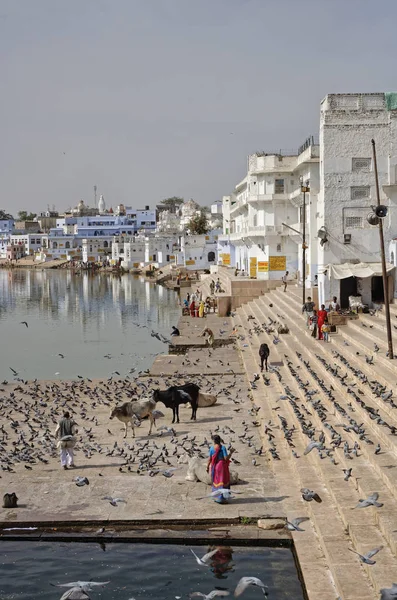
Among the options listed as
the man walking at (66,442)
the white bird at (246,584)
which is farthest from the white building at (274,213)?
the white bird at (246,584)

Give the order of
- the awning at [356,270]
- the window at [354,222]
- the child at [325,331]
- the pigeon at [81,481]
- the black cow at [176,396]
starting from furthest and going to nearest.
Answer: the window at [354,222] → the awning at [356,270] → the child at [325,331] → the black cow at [176,396] → the pigeon at [81,481]

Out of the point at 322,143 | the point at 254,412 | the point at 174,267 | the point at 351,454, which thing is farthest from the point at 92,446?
the point at 174,267

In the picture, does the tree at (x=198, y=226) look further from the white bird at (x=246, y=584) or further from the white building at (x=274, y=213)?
the white bird at (x=246, y=584)

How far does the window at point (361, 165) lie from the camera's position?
25.9 m

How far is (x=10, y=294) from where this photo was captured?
75562 mm

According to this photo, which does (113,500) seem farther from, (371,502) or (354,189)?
(354,189)

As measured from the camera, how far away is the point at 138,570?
9562mm

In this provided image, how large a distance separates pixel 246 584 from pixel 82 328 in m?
35.8

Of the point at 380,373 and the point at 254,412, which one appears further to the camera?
the point at 254,412

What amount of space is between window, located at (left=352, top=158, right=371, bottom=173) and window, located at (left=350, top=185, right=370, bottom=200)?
524 millimetres

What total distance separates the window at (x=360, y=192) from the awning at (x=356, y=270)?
7.67ft

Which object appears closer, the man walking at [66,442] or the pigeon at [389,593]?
the pigeon at [389,593]

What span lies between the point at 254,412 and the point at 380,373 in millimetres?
2836

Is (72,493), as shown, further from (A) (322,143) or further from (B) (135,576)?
(A) (322,143)
